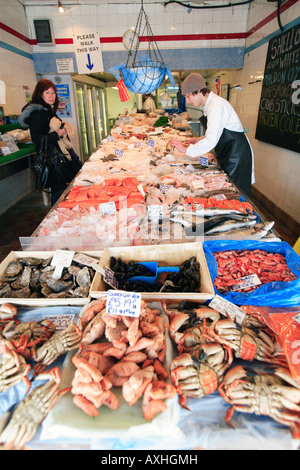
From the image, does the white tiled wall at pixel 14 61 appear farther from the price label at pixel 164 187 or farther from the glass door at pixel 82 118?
the price label at pixel 164 187

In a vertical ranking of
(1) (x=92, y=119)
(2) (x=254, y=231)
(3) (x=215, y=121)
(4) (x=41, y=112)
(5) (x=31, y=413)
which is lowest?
(5) (x=31, y=413)

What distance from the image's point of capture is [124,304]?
57.0 inches

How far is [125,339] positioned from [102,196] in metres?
2.13

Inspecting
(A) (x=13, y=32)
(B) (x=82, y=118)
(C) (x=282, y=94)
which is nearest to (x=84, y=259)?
(C) (x=282, y=94)

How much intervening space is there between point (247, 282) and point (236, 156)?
3.01 m

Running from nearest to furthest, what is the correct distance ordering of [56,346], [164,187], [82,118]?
[56,346] → [164,187] → [82,118]

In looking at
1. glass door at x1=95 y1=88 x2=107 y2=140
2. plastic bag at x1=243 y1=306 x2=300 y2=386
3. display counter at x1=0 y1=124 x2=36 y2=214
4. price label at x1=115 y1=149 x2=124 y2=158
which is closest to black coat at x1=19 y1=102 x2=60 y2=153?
price label at x1=115 y1=149 x2=124 y2=158

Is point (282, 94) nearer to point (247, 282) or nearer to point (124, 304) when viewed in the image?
point (247, 282)

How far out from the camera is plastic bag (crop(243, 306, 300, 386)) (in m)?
1.36

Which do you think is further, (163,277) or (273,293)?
(163,277)

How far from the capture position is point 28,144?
7.06 metres

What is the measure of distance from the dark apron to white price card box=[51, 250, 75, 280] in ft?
10.5

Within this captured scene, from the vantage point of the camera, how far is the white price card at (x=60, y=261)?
6.58ft

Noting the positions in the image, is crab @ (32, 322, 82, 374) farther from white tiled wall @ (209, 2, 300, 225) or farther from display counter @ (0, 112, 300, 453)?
white tiled wall @ (209, 2, 300, 225)
